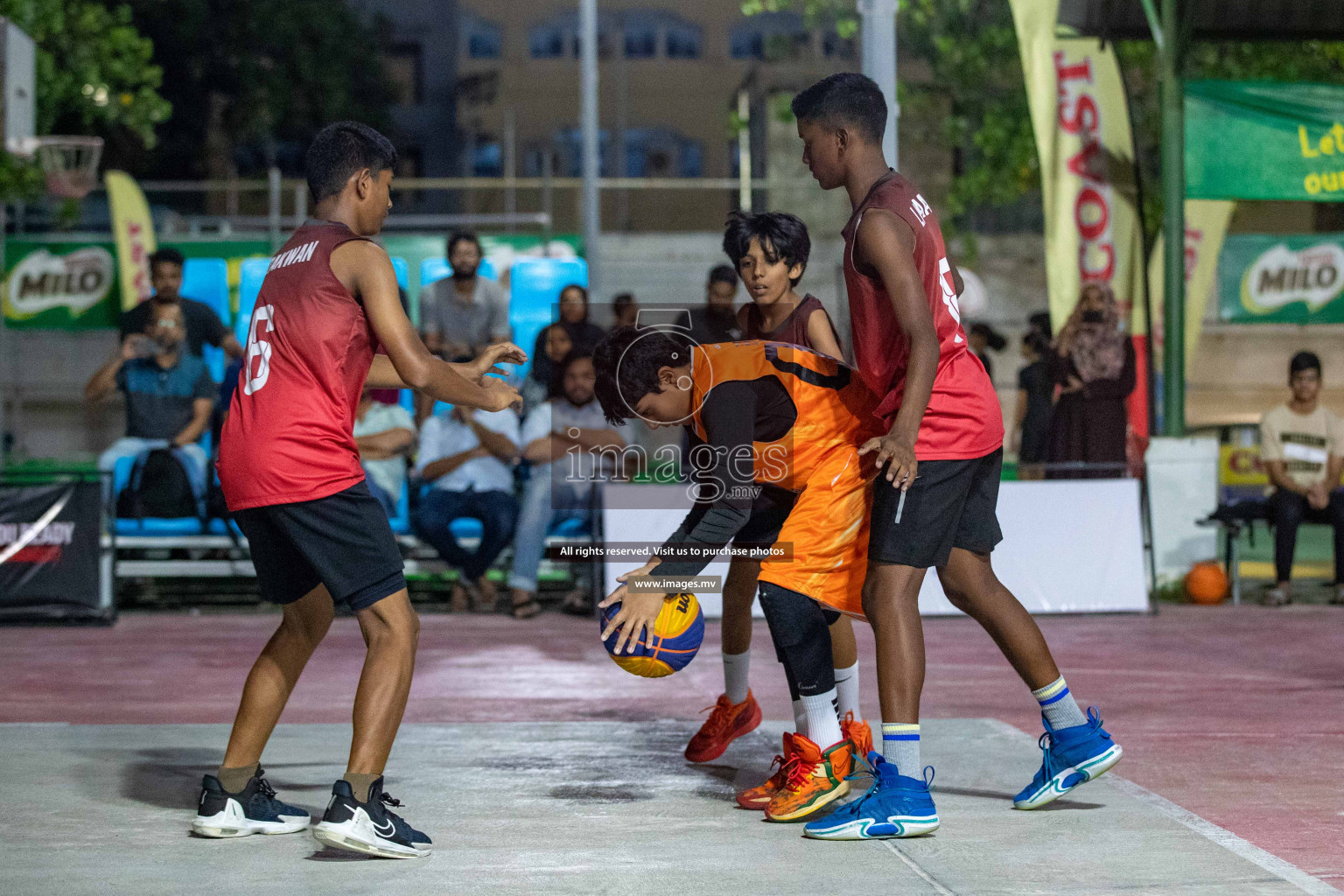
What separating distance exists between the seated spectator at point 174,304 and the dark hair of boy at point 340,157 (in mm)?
7148

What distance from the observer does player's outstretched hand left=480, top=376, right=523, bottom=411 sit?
15.4 ft

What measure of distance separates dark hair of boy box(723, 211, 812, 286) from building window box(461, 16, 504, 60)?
43.7 meters

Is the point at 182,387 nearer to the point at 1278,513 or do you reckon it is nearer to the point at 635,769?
the point at 635,769

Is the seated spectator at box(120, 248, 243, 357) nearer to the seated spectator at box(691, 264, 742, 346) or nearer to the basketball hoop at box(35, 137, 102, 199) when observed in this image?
the seated spectator at box(691, 264, 742, 346)

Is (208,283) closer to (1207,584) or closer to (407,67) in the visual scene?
(1207,584)

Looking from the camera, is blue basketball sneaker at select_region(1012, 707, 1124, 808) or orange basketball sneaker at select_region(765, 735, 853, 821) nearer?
orange basketball sneaker at select_region(765, 735, 853, 821)

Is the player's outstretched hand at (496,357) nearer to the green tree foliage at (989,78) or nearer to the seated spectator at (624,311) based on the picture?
the seated spectator at (624,311)

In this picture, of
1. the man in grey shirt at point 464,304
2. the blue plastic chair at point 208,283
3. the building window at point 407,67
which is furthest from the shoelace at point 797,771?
the building window at point 407,67

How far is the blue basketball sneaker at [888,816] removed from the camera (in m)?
4.68

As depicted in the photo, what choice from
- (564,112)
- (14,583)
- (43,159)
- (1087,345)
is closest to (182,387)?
(14,583)

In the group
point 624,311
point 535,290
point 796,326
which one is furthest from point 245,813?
point 535,290

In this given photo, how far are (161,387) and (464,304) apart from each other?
2.39 m

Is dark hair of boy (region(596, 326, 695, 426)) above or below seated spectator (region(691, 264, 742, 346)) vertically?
below

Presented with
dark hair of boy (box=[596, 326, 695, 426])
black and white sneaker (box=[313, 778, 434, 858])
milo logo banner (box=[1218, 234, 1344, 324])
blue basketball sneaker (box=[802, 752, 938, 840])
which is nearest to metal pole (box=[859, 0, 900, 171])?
dark hair of boy (box=[596, 326, 695, 426])
